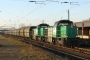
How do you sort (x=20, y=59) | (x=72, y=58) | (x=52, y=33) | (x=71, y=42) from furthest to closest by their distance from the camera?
1. (x=52, y=33)
2. (x=71, y=42)
3. (x=72, y=58)
4. (x=20, y=59)

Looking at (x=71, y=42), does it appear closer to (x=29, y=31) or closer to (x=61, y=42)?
(x=61, y=42)

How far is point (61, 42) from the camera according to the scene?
2581 cm

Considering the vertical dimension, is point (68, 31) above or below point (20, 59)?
above

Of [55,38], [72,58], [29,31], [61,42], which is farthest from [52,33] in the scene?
[29,31]

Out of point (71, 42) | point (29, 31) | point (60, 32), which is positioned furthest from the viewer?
point (29, 31)

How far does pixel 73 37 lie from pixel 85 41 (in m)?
1.44

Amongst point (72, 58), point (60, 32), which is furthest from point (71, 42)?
point (72, 58)

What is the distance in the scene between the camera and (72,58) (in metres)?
15.2

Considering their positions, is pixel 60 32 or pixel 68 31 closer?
pixel 68 31

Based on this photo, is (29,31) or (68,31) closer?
(68,31)

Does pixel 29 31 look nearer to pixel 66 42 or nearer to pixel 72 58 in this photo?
pixel 66 42

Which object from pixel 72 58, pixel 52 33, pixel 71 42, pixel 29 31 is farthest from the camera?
pixel 29 31

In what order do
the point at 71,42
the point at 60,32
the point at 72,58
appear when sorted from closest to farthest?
the point at 72,58, the point at 71,42, the point at 60,32

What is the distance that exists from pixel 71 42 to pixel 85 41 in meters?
1.71
